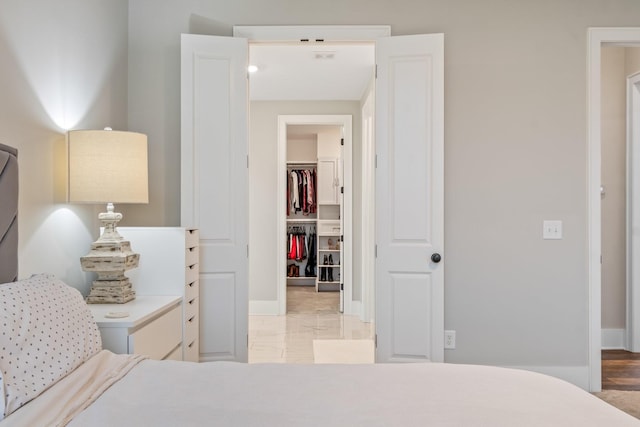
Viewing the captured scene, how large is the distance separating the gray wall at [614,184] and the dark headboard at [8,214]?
433cm

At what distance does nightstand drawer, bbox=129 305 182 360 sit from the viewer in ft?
6.13

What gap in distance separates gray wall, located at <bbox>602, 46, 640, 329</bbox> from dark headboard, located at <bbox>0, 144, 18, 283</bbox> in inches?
171

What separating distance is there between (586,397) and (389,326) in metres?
1.67

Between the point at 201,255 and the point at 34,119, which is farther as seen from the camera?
the point at 201,255

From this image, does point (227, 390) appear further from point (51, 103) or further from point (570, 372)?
point (570, 372)

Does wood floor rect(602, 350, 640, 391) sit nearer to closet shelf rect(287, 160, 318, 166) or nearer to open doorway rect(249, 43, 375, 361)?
open doorway rect(249, 43, 375, 361)

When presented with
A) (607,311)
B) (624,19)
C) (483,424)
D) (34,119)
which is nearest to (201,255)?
(34,119)

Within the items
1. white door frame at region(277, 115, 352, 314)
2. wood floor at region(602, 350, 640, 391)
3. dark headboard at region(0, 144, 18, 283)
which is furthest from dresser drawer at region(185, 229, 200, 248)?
wood floor at region(602, 350, 640, 391)

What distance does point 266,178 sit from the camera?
541cm

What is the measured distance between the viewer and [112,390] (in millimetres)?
1236

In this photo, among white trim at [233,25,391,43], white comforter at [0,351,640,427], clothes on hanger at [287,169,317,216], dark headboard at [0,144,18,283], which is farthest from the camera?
clothes on hanger at [287,169,317,216]

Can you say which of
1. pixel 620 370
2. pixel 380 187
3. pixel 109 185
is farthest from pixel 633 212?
pixel 109 185

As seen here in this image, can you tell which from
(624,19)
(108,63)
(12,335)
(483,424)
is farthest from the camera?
(624,19)

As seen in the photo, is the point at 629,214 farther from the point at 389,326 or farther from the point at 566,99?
the point at 389,326
